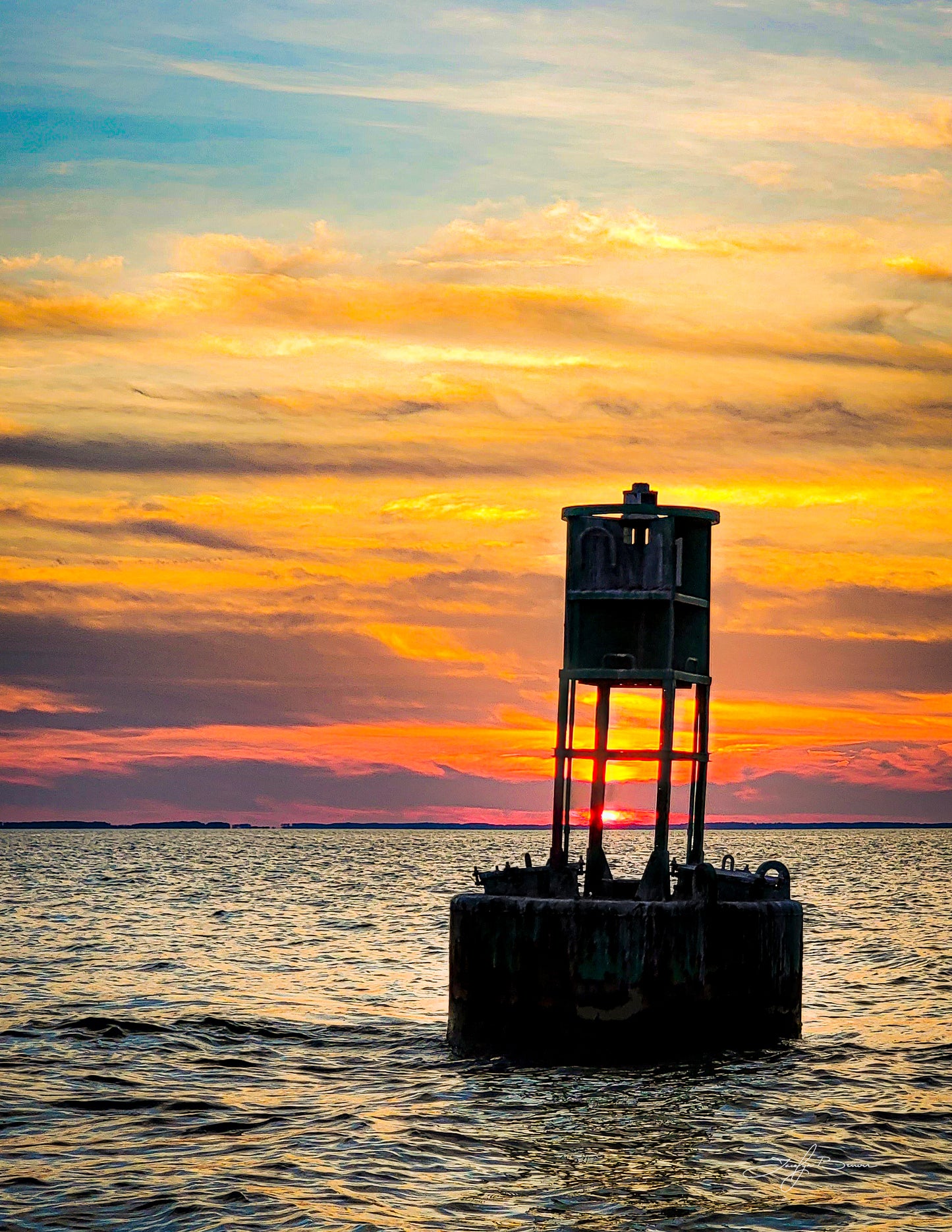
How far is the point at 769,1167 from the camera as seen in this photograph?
15.4m

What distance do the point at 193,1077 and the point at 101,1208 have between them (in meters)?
6.33

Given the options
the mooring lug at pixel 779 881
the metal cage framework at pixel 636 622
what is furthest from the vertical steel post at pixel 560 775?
the mooring lug at pixel 779 881

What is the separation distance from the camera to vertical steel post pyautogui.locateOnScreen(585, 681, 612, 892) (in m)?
21.2

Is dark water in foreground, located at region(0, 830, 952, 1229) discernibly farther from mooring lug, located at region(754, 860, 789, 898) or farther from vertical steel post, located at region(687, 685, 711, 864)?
vertical steel post, located at region(687, 685, 711, 864)

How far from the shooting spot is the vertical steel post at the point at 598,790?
21.2 metres

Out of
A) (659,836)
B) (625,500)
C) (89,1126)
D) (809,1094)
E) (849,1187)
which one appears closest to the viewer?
(849,1187)

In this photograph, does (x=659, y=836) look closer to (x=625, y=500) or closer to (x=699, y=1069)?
(x=699, y=1069)

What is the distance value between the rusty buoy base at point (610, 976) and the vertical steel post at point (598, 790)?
86.0 inches

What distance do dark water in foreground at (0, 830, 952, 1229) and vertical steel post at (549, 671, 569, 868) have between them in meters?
3.03

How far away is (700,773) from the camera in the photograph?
A: 2177cm

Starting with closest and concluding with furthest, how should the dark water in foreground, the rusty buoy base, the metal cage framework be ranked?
the dark water in foreground < the rusty buoy base < the metal cage framework

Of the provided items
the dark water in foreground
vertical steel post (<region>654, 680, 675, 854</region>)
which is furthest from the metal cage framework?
the dark water in foreground

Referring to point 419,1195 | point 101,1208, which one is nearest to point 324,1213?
point 419,1195

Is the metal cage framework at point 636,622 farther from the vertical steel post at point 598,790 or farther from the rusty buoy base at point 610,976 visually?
the rusty buoy base at point 610,976
